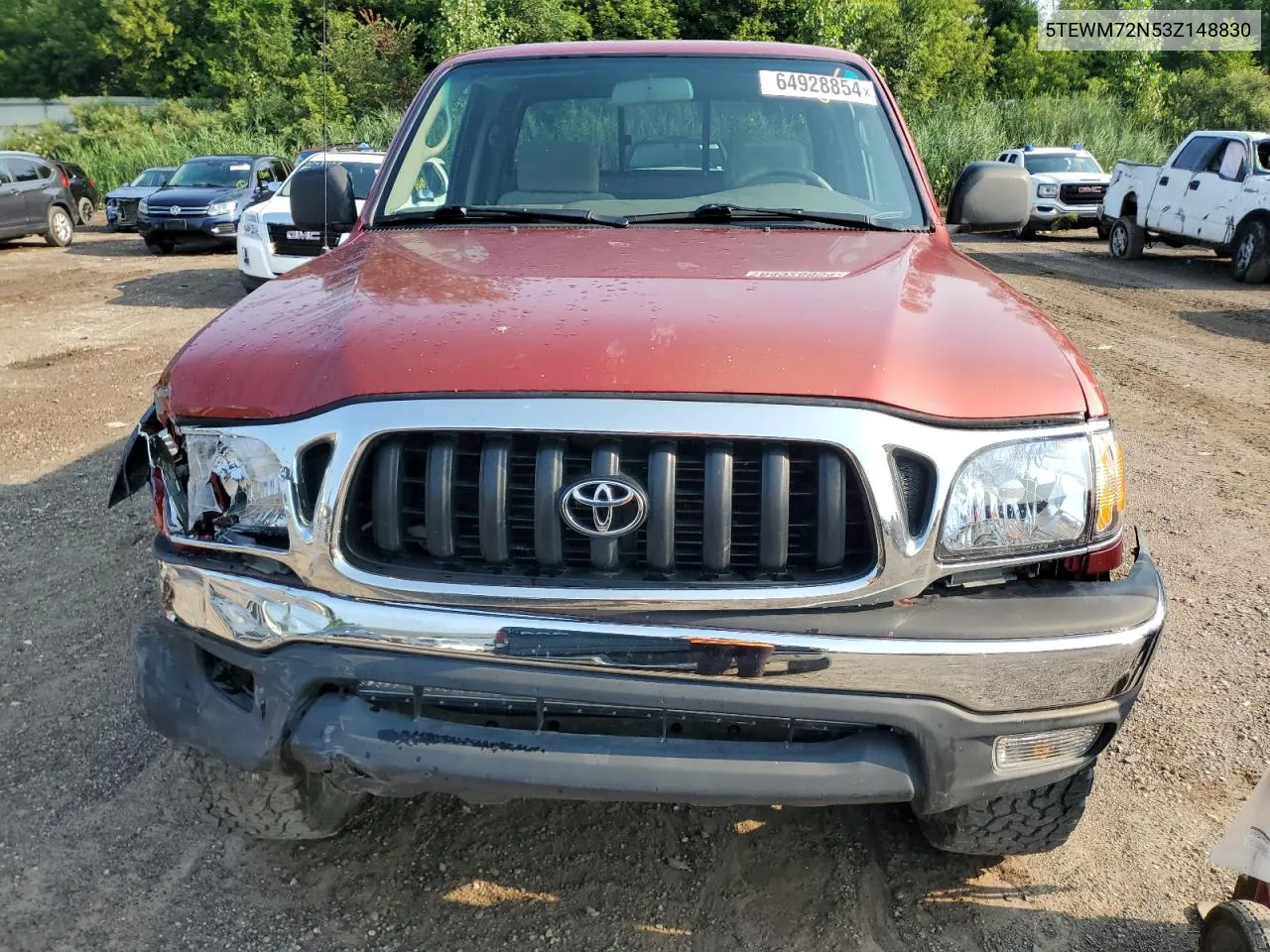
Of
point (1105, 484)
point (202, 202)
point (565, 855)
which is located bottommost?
point (565, 855)

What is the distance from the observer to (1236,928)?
6.84ft

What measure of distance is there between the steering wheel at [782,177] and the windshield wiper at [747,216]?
198 millimetres

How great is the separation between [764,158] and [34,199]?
61.8 ft

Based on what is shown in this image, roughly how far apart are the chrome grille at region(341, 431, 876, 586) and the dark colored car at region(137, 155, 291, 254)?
15623 mm

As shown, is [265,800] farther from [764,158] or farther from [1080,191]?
[1080,191]

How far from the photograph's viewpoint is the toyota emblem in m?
1.88

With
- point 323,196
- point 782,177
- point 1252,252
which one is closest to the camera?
point 782,177

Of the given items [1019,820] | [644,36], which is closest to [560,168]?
[1019,820]

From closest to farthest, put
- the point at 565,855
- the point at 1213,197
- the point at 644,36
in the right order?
1. the point at 565,855
2. the point at 1213,197
3. the point at 644,36

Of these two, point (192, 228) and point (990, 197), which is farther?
point (192, 228)

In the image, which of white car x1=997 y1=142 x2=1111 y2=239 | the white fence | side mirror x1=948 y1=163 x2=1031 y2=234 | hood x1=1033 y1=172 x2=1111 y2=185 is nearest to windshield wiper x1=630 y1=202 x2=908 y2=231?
side mirror x1=948 y1=163 x2=1031 y2=234

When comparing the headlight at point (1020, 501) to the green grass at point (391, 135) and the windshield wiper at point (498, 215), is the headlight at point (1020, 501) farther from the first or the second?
the green grass at point (391, 135)

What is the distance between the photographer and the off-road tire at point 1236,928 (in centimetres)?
202

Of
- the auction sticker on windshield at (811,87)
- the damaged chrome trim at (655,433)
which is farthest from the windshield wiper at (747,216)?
the damaged chrome trim at (655,433)
